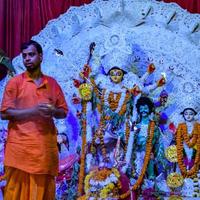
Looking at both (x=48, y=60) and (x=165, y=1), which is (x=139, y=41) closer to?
(x=165, y=1)

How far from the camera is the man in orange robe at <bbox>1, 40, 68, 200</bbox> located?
2529mm

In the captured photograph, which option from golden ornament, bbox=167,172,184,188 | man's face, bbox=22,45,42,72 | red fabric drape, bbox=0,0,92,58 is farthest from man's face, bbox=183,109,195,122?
man's face, bbox=22,45,42,72

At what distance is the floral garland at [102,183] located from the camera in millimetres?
4039

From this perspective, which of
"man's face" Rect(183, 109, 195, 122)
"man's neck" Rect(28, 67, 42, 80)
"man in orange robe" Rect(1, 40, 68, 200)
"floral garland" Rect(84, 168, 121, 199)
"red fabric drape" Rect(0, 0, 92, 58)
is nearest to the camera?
"man in orange robe" Rect(1, 40, 68, 200)

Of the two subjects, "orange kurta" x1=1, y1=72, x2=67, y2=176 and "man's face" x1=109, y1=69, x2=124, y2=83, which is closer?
"orange kurta" x1=1, y1=72, x2=67, y2=176

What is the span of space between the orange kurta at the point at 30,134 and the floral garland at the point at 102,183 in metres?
1.48

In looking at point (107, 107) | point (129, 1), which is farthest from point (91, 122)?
point (129, 1)

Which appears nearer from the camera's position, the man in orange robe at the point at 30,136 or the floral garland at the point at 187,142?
the man in orange robe at the point at 30,136

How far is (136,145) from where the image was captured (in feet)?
13.8

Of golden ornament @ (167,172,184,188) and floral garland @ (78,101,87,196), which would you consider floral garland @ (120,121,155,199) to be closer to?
golden ornament @ (167,172,184,188)

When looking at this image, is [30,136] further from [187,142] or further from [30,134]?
[187,142]

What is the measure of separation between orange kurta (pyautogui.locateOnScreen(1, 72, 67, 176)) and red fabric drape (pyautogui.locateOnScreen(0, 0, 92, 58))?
196cm

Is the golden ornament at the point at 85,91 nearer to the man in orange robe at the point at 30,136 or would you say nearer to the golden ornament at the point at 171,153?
the golden ornament at the point at 171,153

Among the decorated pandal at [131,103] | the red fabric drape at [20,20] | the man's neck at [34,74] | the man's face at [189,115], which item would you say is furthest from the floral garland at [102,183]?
the man's neck at [34,74]
